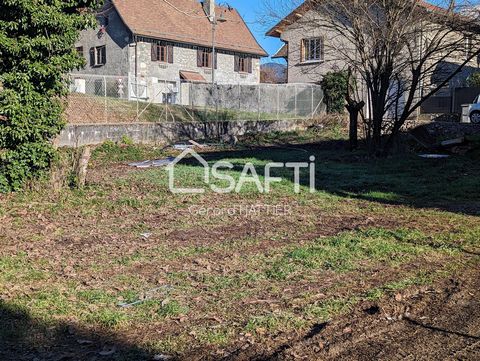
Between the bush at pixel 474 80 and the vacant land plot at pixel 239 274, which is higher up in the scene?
the bush at pixel 474 80

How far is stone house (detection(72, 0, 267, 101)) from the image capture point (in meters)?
36.7

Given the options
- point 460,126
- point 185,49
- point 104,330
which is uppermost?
point 185,49

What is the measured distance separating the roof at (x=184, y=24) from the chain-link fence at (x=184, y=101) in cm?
389

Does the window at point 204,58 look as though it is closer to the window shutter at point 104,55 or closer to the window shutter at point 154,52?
the window shutter at point 154,52

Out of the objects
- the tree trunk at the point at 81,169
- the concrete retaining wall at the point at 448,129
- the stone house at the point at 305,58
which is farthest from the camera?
the stone house at the point at 305,58

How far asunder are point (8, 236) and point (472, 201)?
8.14m

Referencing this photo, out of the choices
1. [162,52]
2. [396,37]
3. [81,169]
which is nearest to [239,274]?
[81,169]

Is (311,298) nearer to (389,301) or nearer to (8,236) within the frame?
(389,301)

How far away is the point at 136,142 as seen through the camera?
20828mm

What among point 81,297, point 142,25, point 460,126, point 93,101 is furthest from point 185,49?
point 81,297

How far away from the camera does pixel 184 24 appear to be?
133 ft

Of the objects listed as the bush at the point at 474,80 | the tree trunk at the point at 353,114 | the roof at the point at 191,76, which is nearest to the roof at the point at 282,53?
the roof at the point at 191,76

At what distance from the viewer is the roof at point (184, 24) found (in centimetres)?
3678

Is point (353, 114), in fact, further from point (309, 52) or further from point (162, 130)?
point (309, 52)
